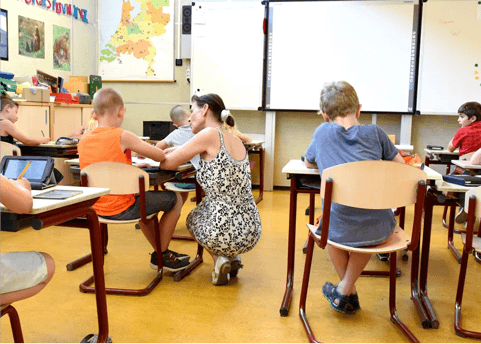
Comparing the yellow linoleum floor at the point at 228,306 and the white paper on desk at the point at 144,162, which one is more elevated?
the white paper on desk at the point at 144,162

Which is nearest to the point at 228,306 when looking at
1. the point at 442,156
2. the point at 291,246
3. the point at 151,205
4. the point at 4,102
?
the point at 291,246

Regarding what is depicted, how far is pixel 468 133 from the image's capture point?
4.14 metres

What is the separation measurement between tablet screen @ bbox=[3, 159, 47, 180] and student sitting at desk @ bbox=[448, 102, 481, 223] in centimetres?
348

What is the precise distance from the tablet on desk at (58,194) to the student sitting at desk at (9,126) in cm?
240

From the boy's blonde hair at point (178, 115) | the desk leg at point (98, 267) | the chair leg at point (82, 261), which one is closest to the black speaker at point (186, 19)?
the boy's blonde hair at point (178, 115)

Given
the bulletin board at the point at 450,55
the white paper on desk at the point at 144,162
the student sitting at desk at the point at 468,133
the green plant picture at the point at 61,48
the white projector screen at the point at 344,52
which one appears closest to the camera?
the white paper on desk at the point at 144,162

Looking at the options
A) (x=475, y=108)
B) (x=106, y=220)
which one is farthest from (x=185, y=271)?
(x=475, y=108)

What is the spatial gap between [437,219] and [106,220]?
3.29 meters

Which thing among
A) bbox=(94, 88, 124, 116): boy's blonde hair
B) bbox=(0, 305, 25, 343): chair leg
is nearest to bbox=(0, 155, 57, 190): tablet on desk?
bbox=(0, 305, 25, 343): chair leg

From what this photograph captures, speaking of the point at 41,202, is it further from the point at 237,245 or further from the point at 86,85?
the point at 86,85

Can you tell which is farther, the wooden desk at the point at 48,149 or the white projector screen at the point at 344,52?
the white projector screen at the point at 344,52

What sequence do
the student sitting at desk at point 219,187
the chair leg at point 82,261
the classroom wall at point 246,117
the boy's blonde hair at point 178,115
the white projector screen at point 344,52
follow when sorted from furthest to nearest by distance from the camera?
the classroom wall at point 246,117, the white projector screen at point 344,52, the boy's blonde hair at point 178,115, the chair leg at point 82,261, the student sitting at desk at point 219,187

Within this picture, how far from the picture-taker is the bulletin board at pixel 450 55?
5.40 meters

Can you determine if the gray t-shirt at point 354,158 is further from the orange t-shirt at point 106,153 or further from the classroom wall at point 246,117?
the classroom wall at point 246,117
